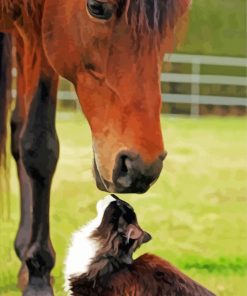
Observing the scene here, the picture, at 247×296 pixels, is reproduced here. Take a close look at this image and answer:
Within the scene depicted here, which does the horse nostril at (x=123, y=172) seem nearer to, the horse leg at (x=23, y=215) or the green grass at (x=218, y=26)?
the horse leg at (x=23, y=215)

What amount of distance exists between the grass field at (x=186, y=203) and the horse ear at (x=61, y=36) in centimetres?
48

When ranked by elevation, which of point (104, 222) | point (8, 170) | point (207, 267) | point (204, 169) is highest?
point (104, 222)

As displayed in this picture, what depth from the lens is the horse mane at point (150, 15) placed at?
1.23 m

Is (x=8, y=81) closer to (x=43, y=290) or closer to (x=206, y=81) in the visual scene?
(x=43, y=290)

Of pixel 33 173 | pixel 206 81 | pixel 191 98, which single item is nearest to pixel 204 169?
pixel 191 98

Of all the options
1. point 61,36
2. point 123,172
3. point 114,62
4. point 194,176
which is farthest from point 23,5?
point 194,176

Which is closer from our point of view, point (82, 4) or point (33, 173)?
point (82, 4)

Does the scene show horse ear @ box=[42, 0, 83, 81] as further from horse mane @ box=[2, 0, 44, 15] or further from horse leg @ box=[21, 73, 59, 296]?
horse leg @ box=[21, 73, 59, 296]

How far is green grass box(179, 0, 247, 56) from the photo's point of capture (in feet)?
7.89

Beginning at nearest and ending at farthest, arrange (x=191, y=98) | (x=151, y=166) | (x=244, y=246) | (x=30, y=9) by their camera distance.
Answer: (x=151, y=166) < (x=30, y=9) < (x=244, y=246) < (x=191, y=98)

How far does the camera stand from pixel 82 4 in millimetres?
1285

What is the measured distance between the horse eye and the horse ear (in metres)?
0.05

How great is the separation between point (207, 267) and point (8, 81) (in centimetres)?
61

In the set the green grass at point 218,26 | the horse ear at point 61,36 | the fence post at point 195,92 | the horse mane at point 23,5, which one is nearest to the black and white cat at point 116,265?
the horse ear at point 61,36
